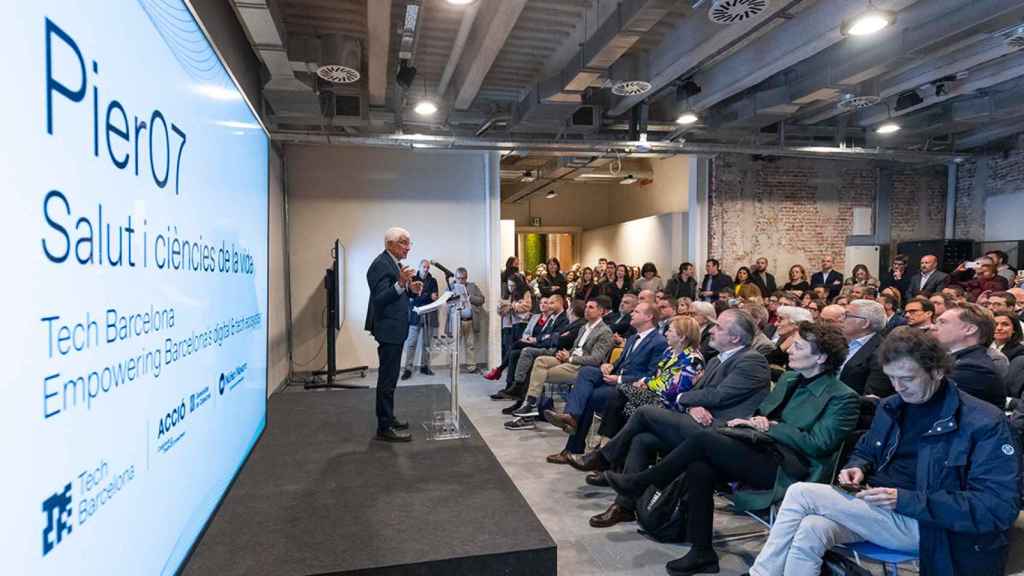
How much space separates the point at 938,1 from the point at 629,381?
3562 mm

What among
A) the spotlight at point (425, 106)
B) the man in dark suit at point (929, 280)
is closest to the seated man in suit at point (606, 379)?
the spotlight at point (425, 106)

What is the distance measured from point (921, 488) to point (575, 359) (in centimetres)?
291

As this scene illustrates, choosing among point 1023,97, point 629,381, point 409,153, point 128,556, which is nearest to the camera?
point 128,556

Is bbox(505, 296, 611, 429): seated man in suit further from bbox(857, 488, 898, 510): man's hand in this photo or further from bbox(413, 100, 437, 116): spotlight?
bbox(413, 100, 437, 116): spotlight

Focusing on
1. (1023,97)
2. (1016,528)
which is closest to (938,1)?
(1023,97)

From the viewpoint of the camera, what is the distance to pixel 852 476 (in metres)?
2.24

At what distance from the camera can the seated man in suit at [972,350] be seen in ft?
8.65

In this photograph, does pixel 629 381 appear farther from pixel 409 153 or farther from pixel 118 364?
pixel 409 153

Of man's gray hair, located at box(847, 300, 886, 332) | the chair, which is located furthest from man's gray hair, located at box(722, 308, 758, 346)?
the chair

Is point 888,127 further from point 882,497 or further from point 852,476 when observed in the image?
point 882,497

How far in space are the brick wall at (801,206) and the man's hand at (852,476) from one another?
6847 mm

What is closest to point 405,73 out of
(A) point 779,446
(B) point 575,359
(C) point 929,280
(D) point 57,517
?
(B) point 575,359

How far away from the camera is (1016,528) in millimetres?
2105

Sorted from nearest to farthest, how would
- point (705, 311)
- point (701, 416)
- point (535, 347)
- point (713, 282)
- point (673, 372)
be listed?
1. point (701, 416)
2. point (673, 372)
3. point (705, 311)
4. point (535, 347)
5. point (713, 282)
